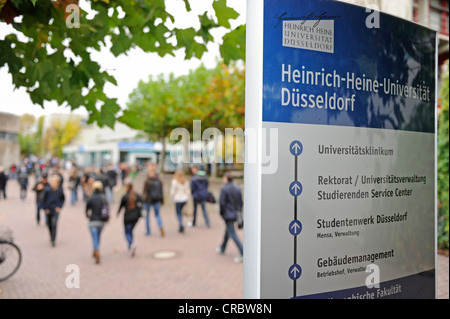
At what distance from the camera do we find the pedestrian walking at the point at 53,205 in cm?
1025

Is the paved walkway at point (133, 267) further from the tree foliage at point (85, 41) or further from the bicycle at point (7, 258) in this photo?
the tree foliage at point (85, 41)

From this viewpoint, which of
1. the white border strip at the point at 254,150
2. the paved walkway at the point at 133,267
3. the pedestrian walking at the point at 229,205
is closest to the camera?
the white border strip at the point at 254,150

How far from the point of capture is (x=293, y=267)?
70.4 inches

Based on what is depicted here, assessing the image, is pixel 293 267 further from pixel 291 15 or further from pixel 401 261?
pixel 291 15

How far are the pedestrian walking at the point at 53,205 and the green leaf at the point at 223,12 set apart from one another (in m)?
8.68

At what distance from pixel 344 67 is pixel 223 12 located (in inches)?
60.5

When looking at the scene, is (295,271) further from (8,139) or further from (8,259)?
(8,139)

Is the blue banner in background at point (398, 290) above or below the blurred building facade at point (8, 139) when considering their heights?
below

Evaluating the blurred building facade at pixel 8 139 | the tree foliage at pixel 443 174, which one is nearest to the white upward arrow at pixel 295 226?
the tree foliage at pixel 443 174

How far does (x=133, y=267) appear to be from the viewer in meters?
8.27

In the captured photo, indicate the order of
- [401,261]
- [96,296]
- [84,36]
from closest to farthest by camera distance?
1. [401,261]
2. [84,36]
3. [96,296]

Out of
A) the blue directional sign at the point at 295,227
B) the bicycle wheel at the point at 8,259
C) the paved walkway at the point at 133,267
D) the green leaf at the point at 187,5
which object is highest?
the green leaf at the point at 187,5
